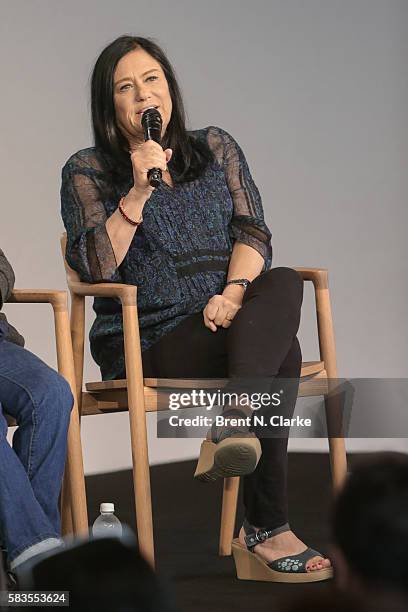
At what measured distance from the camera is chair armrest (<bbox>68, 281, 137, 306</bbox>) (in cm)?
204

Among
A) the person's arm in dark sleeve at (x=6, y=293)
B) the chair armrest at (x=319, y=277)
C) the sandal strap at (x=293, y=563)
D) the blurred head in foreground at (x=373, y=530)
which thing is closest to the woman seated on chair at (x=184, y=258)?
the sandal strap at (x=293, y=563)

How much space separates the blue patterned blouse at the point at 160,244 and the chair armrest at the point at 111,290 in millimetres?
36

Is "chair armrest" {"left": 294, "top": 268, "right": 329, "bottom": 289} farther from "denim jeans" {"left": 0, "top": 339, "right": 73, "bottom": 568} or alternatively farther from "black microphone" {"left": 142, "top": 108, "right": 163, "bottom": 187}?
"denim jeans" {"left": 0, "top": 339, "right": 73, "bottom": 568}

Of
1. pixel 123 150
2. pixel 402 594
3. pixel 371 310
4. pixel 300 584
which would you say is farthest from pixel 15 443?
pixel 371 310

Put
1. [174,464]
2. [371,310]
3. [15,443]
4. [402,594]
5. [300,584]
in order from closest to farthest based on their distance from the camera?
[402,594]
[15,443]
[300,584]
[174,464]
[371,310]

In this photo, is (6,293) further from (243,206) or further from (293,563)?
(293,563)

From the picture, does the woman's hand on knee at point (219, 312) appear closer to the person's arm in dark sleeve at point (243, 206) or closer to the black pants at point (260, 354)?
the black pants at point (260, 354)

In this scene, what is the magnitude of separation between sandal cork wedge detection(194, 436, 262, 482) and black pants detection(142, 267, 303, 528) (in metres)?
0.18

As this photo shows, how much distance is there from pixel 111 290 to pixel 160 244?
232 millimetres

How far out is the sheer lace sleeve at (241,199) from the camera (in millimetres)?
2312

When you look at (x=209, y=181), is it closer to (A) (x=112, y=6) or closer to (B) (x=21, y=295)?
(B) (x=21, y=295)

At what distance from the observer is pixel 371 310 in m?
4.29

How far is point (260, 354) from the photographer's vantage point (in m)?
1.94

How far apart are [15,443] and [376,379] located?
2666 millimetres
